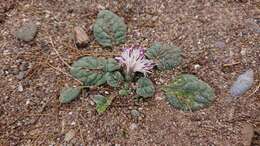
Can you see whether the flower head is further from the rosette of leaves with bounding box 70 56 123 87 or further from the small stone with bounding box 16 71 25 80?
the small stone with bounding box 16 71 25 80

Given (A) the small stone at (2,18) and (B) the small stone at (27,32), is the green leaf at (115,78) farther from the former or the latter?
(A) the small stone at (2,18)

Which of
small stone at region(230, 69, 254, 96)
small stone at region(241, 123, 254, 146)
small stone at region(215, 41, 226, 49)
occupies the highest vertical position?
small stone at region(215, 41, 226, 49)

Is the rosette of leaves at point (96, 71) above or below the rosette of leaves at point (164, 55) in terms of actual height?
below

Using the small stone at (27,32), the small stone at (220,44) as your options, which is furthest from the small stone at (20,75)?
the small stone at (220,44)

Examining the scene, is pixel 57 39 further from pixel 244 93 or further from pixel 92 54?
pixel 244 93

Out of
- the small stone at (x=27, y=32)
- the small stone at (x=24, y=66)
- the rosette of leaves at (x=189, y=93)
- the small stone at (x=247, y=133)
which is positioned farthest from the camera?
the small stone at (x=27, y=32)

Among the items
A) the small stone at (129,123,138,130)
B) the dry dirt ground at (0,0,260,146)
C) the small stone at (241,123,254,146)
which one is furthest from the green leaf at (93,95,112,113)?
the small stone at (241,123,254,146)

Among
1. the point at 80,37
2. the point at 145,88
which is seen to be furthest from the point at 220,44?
the point at 80,37
